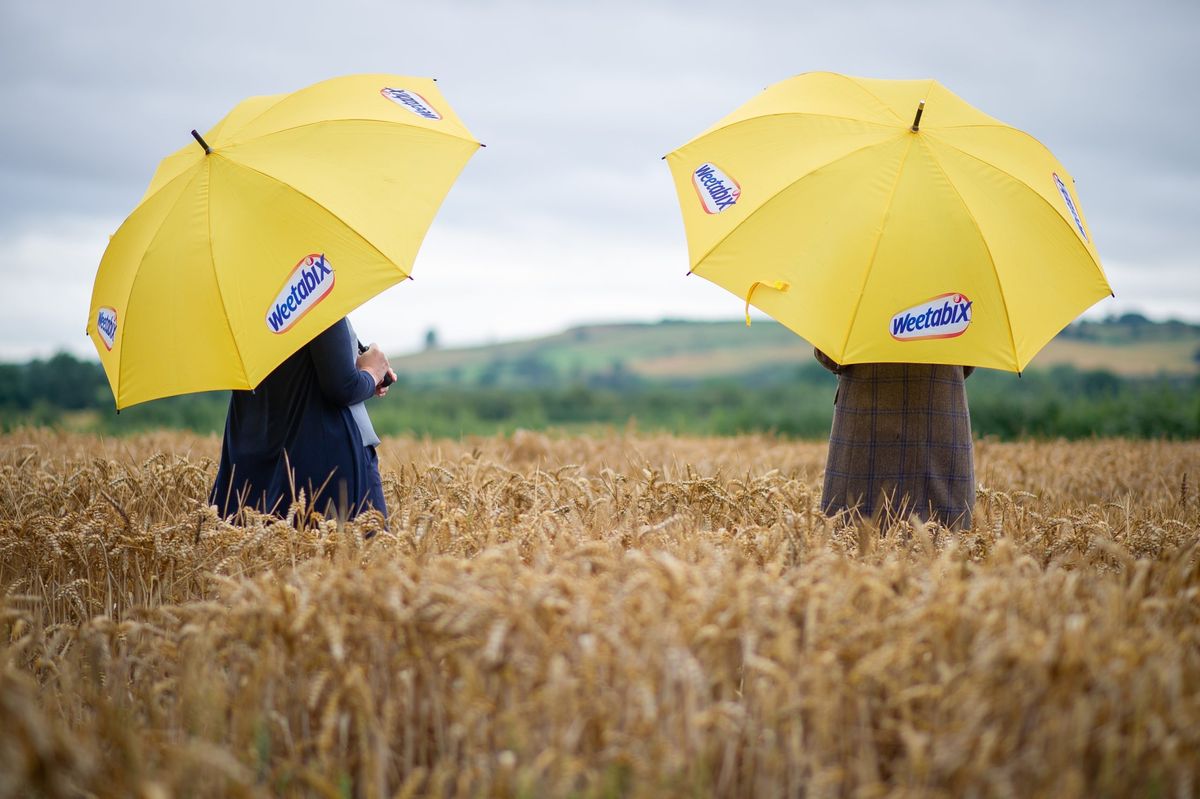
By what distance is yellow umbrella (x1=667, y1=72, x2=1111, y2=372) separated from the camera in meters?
3.96

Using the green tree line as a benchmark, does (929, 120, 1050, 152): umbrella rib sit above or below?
above

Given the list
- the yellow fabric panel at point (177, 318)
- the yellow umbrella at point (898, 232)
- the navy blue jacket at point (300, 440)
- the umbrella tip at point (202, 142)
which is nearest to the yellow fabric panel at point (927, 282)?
the yellow umbrella at point (898, 232)

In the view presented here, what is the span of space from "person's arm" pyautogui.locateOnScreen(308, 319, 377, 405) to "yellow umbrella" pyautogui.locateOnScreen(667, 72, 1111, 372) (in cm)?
162

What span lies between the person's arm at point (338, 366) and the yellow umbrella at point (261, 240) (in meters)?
0.19

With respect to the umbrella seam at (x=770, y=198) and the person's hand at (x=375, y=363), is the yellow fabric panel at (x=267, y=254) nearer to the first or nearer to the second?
the person's hand at (x=375, y=363)

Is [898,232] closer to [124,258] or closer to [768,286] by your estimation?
[768,286]

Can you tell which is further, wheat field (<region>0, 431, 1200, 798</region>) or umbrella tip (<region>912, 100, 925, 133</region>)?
umbrella tip (<region>912, 100, 925, 133</region>)

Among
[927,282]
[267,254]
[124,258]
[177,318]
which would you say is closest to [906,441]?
[927,282]

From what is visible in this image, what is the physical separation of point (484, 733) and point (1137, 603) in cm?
206

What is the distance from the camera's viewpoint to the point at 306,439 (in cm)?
416

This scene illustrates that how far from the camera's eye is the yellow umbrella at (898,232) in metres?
3.96

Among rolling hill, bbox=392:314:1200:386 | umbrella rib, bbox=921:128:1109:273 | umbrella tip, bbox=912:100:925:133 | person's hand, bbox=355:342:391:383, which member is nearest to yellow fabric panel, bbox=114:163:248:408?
person's hand, bbox=355:342:391:383

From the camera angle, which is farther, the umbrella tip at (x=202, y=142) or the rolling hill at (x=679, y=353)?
the rolling hill at (x=679, y=353)

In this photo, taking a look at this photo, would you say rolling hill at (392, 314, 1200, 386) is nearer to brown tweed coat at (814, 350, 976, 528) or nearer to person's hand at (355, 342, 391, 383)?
brown tweed coat at (814, 350, 976, 528)
